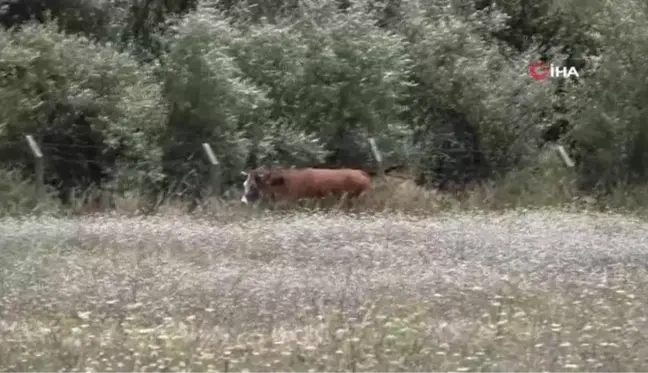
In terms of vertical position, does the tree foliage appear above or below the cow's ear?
above

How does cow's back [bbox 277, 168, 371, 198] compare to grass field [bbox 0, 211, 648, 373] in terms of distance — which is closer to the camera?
grass field [bbox 0, 211, 648, 373]

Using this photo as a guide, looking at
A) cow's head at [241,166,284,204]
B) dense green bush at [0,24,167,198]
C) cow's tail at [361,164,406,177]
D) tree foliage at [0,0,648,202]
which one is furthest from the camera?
cow's tail at [361,164,406,177]

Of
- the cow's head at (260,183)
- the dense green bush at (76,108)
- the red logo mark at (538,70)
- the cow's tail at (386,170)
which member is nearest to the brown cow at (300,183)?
the cow's head at (260,183)

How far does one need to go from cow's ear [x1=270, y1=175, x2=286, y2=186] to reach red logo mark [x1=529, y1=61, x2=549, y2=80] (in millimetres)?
7552

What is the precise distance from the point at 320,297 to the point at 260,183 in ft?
38.9

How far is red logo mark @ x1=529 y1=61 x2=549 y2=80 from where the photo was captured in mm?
27359

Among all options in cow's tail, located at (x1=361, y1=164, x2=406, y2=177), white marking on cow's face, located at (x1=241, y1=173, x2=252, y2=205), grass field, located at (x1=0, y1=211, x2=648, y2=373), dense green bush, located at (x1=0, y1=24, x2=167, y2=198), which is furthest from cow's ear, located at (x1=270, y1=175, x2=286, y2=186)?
grass field, located at (x1=0, y1=211, x2=648, y2=373)

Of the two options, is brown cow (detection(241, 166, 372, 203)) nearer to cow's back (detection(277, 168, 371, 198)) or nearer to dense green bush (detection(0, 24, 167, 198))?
cow's back (detection(277, 168, 371, 198))

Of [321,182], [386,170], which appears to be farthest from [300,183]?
[386,170]

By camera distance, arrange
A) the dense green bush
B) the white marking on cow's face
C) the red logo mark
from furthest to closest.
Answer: the red logo mark → the dense green bush → the white marking on cow's face

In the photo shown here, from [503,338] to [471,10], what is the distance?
892 inches

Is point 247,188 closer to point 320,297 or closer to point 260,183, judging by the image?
point 260,183

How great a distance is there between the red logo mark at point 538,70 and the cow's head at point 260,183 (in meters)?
7.59

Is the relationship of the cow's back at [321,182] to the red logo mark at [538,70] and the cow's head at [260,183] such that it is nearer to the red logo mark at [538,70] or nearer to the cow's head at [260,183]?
the cow's head at [260,183]
